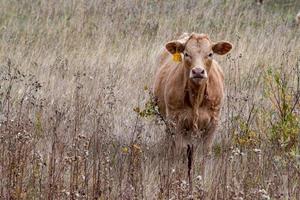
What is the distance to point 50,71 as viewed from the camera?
1007cm

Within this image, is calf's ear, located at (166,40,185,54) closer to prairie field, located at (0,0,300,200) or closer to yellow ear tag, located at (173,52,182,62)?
yellow ear tag, located at (173,52,182,62)

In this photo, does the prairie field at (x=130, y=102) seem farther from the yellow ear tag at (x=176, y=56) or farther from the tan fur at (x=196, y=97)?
the yellow ear tag at (x=176, y=56)

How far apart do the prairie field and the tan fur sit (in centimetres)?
20

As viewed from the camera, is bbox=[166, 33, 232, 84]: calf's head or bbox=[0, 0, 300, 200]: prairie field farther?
bbox=[166, 33, 232, 84]: calf's head

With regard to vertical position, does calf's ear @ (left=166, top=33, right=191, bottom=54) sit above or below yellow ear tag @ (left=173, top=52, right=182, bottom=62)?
above

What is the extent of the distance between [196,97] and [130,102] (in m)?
2.06

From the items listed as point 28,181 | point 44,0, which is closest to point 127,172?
point 28,181

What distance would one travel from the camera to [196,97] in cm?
699

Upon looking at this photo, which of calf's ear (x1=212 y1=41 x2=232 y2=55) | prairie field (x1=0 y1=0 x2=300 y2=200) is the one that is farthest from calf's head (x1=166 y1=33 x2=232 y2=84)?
prairie field (x1=0 y1=0 x2=300 y2=200)

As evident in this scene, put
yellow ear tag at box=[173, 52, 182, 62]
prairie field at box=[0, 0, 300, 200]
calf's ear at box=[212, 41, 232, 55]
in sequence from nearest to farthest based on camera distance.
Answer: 1. prairie field at box=[0, 0, 300, 200]
2. calf's ear at box=[212, 41, 232, 55]
3. yellow ear tag at box=[173, 52, 182, 62]

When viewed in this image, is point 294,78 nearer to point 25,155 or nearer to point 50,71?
point 50,71

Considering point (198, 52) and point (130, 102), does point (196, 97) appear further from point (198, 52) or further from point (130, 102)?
point (130, 102)

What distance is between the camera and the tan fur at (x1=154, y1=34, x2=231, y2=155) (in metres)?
6.92

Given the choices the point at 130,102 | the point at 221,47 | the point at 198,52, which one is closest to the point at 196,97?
the point at 198,52
